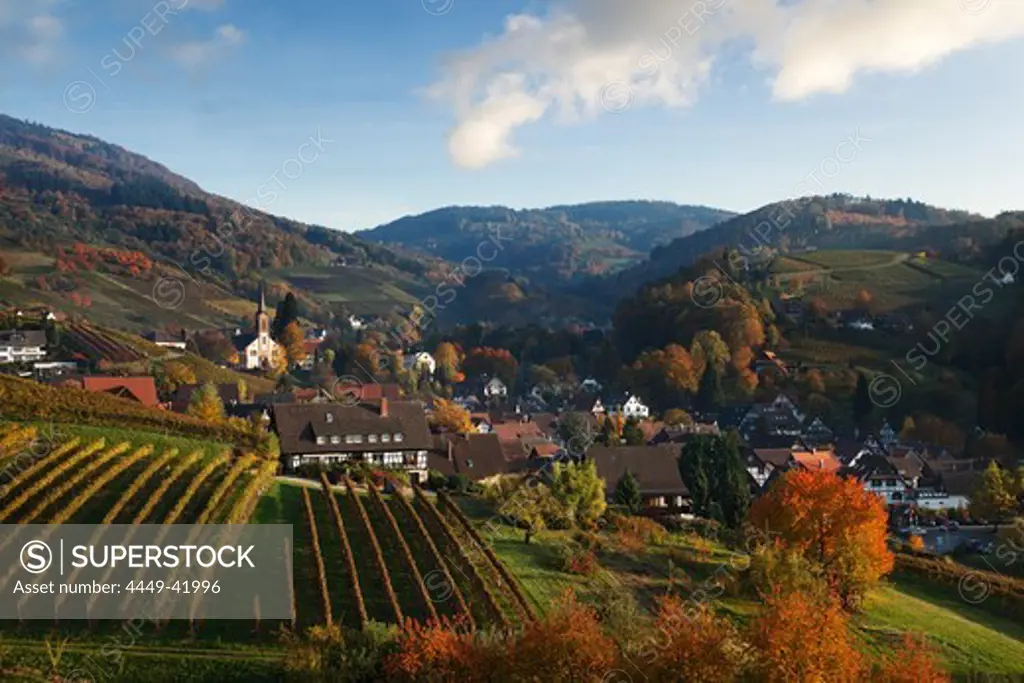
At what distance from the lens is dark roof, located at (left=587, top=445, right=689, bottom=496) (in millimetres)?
48812

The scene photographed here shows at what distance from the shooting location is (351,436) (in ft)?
150

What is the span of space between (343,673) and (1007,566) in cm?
3834

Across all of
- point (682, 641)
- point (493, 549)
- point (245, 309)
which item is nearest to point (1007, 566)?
point (493, 549)

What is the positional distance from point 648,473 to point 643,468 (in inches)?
16.3

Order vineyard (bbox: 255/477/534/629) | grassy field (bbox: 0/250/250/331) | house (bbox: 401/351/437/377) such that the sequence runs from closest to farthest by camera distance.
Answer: vineyard (bbox: 255/477/534/629) < house (bbox: 401/351/437/377) < grassy field (bbox: 0/250/250/331)

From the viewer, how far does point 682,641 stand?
1756cm

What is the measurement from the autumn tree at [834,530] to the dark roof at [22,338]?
2989 inches

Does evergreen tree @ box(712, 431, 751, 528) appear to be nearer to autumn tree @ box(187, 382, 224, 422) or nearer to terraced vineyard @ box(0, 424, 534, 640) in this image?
terraced vineyard @ box(0, 424, 534, 640)

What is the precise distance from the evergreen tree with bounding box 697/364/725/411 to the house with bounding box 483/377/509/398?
27573 mm

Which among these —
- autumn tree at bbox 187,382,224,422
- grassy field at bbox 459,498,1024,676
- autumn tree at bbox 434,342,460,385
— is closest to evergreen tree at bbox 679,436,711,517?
grassy field at bbox 459,498,1024,676

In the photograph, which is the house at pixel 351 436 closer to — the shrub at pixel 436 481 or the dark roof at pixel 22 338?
the shrub at pixel 436 481

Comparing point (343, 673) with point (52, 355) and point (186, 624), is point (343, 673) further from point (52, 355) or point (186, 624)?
point (52, 355)

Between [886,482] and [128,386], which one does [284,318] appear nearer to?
[128,386]

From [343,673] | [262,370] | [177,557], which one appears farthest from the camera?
[262,370]
